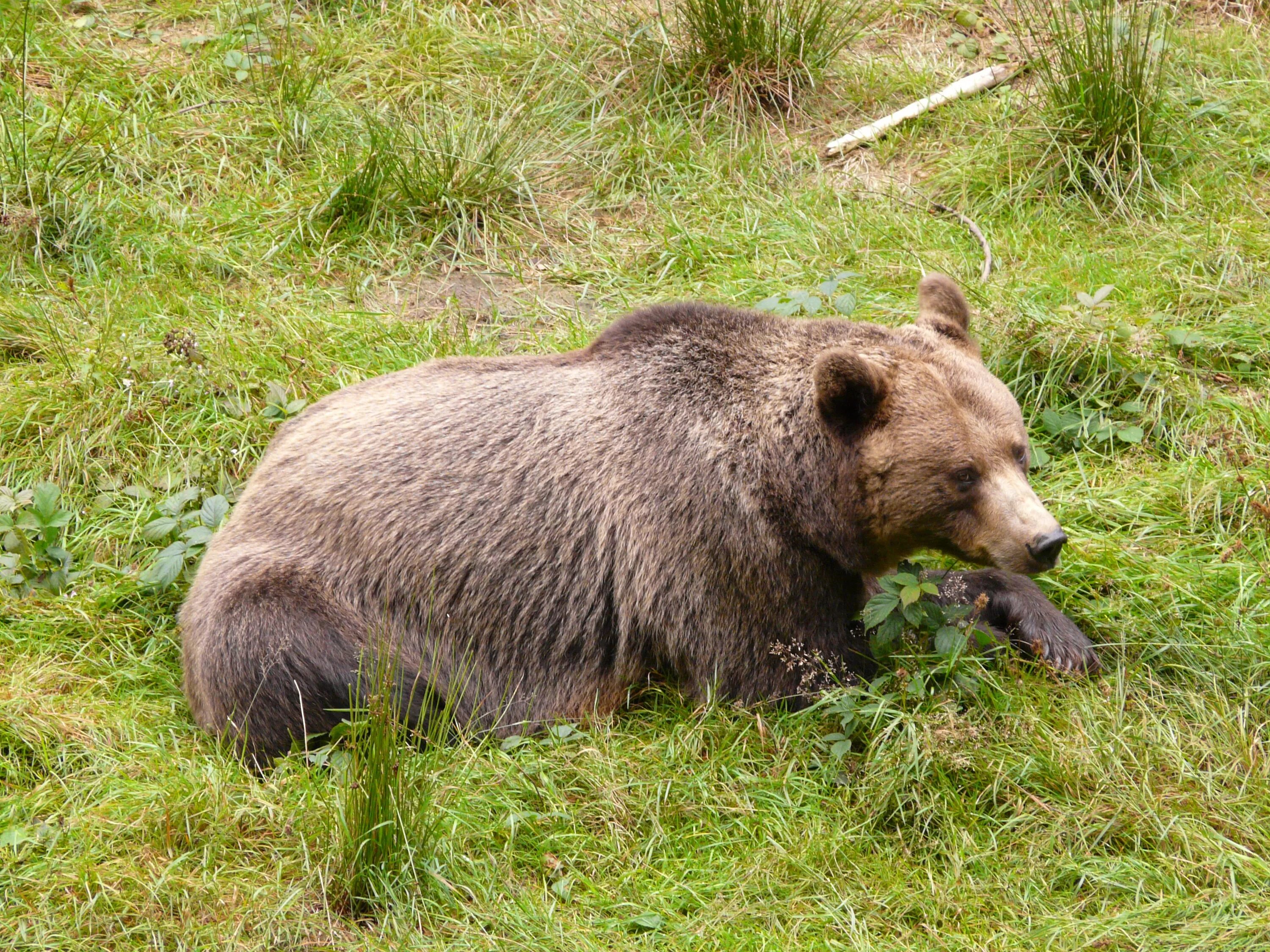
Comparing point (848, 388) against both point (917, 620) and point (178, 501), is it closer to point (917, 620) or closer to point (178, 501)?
point (917, 620)

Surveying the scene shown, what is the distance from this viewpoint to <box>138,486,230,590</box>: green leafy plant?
6520 millimetres

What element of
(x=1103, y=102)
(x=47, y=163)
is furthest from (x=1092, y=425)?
(x=47, y=163)

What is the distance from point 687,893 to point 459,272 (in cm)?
506

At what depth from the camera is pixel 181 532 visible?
683cm

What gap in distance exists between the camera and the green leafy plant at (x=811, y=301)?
7359 mm

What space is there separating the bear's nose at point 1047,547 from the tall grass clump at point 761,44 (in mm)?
5171

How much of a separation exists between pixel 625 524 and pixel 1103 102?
463 cm

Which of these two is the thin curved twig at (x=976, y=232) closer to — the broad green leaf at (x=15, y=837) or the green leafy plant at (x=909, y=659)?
the green leafy plant at (x=909, y=659)

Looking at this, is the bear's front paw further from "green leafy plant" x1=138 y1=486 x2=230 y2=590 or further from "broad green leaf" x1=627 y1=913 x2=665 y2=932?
"green leafy plant" x1=138 y1=486 x2=230 y2=590

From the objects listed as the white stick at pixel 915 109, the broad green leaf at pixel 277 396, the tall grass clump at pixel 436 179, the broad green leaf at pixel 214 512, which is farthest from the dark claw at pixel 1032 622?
the tall grass clump at pixel 436 179

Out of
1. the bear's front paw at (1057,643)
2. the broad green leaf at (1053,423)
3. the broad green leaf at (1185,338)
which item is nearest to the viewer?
the bear's front paw at (1057,643)

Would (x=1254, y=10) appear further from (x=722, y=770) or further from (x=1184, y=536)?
(x=722, y=770)

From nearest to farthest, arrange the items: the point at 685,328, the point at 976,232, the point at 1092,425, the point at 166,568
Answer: the point at 685,328
the point at 166,568
the point at 1092,425
the point at 976,232

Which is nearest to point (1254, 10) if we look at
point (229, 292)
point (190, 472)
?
point (229, 292)
